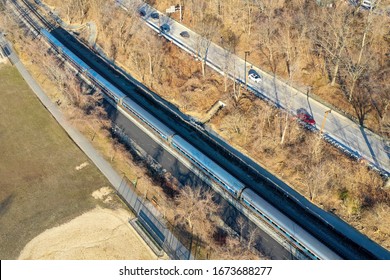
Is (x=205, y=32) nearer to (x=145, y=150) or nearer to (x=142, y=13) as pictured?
(x=142, y=13)

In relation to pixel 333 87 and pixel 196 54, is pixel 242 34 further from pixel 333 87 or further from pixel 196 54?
pixel 333 87

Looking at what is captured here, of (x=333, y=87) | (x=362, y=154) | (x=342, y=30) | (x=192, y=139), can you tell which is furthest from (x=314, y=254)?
(x=342, y=30)

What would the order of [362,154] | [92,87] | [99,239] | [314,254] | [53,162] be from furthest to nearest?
[92,87] < [53,162] < [362,154] < [99,239] < [314,254]

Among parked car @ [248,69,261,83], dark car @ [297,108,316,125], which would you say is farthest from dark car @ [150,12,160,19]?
dark car @ [297,108,316,125]

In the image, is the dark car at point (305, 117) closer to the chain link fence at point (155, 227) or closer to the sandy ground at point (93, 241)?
the chain link fence at point (155, 227)

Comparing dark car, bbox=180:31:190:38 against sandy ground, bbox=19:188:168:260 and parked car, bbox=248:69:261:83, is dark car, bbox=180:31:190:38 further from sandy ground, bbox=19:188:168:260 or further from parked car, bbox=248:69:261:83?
sandy ground, bbox=19:188:168:260

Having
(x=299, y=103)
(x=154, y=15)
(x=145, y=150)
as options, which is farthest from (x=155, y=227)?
(x=154, y=15)

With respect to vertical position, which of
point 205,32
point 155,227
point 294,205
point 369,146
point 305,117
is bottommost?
point 155,227
